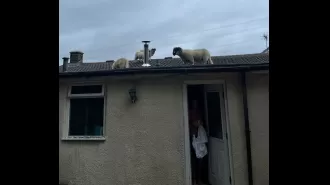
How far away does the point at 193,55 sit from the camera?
7.01m

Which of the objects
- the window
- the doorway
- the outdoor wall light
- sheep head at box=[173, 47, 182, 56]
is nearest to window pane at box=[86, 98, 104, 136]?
the window

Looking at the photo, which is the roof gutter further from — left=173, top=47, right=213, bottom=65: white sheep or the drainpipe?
left=173, top=47, right=213, bottom=65: white sheep

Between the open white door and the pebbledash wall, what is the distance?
22cm

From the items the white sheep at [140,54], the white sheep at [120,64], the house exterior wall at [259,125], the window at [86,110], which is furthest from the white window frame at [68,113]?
the white sheep at [140,54]

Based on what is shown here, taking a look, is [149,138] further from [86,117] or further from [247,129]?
[247,129]

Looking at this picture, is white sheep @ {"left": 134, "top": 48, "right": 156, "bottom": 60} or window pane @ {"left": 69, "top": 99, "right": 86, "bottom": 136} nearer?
window pane @ {"left": 69, "top": 99, "right": 86, "bottom": 136}

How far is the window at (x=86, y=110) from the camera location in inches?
211

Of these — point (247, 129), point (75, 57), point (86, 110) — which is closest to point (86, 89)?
point (86, 110)

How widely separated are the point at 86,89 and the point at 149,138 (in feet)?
6.75

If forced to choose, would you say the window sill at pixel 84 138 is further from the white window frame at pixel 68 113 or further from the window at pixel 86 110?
the window at pixel 86 110

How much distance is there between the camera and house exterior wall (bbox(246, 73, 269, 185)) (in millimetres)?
4590
